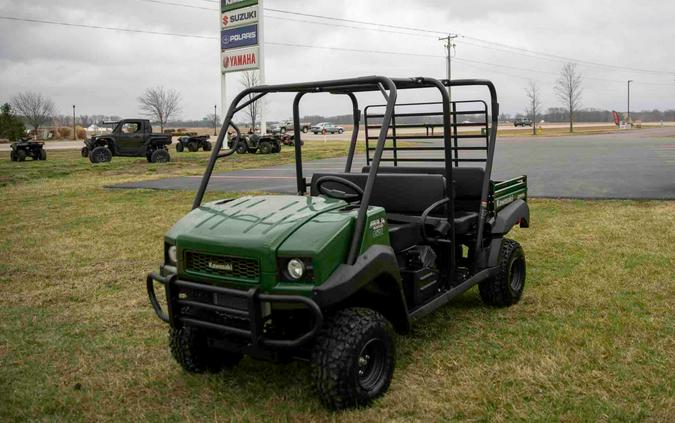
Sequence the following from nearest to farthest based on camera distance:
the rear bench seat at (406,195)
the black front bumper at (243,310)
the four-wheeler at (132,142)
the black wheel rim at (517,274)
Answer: the black front bumper at (243,310)
the rear bench seat at (406,195)
the black wheel rim at (517,274)
the four-wheeler at (132,142)

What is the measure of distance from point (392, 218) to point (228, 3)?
98.7ft

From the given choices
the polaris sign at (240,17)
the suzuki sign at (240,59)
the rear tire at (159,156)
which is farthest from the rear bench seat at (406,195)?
the polaris sign at (240,17)

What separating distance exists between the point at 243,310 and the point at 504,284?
256 cm

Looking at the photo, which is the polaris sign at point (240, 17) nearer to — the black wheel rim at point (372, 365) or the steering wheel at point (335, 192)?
the steering wheel at point (335, 192)

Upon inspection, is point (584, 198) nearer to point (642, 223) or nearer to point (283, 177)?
point (642, 223)

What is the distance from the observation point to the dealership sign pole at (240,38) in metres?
30.5

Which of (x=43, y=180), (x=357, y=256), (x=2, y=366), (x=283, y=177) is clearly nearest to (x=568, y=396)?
(x=357, y=256)

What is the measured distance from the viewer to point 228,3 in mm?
A: 31844

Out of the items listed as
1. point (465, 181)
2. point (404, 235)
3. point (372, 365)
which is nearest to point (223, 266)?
point (372, 365)

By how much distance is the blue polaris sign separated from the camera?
30.6 metres

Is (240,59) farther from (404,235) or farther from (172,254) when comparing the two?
(172,254)

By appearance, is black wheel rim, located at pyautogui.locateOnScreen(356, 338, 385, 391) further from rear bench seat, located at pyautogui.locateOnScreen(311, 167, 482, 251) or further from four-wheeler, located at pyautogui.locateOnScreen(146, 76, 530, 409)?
rear bench seat, located at pyautogui.locateOnScreen(311, 167, 482, 251)

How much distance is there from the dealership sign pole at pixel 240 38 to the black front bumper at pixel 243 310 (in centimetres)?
2745

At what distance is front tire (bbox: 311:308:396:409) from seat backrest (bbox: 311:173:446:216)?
3.69 feet
